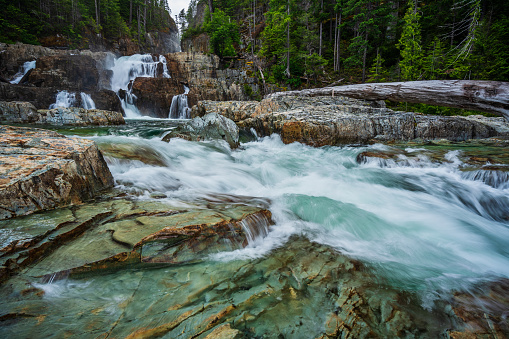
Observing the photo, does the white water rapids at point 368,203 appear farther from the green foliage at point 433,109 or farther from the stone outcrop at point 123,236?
the green foliage at point 433,109

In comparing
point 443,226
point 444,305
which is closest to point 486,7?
point 443,226

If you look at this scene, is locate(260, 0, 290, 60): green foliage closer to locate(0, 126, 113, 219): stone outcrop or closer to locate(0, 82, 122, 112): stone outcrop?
locate(0, 82, 122, 112): stone outcrop

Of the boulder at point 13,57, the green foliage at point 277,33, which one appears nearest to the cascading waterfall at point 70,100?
the boulder at point 13,57

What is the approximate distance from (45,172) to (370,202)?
230 inches

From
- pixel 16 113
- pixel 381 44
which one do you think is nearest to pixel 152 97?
pixel 16 113

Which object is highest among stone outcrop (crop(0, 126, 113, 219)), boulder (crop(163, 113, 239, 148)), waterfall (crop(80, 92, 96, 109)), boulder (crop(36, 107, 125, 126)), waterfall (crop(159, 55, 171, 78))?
waterfall (crop(159, 55, 171, 78))

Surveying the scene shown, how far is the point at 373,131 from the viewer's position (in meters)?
9.34

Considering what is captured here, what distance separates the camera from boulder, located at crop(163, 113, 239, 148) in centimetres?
877

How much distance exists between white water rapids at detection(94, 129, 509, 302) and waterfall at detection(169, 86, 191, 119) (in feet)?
44.2

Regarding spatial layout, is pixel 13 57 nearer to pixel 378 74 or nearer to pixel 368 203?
pixel 368 203

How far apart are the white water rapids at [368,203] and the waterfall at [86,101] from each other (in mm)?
13749

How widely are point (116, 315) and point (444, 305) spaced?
9.30ft

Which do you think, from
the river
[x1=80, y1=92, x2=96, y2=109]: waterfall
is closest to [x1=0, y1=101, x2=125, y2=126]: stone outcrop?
[x1=80, y1=92, x2=96, y2=109]: waterfall

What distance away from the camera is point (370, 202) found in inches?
195
